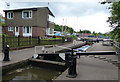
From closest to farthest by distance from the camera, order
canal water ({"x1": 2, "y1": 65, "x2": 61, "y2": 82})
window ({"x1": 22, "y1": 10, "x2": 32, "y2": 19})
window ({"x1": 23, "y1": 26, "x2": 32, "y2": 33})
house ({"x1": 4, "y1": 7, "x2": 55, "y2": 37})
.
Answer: canal water ({"x1": 2, "y1": 65, "x2": 61, "y2": 82}) → house ({"x1": 4, "y1": 7, "x2": 55, "y2": 37}) → window ({"x1": 22, "y1": 10, "x2": 32, "y2": 19}) → window ({"x1": 23, "y1": 26, "x2": 32, "y2": 33})

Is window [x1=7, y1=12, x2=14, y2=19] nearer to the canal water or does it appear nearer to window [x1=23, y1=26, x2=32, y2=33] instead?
window [x1=23, y1=26, x2=32, y2=33]

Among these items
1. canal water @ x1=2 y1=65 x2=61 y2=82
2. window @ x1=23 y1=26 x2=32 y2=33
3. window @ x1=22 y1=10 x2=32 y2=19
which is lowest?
canal water @ x1=2 y1=65 x2=61 y2=82

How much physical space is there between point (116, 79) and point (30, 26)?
21.0m

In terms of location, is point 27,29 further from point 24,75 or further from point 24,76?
point 24,76

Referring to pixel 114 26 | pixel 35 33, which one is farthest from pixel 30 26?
pixel 114 26

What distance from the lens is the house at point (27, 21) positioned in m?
24.0

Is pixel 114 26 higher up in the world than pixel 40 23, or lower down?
lower down

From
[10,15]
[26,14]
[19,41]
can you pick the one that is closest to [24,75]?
[19,41]

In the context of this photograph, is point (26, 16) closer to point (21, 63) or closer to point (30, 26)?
point (30, 26)

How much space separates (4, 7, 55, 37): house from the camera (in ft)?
78.9

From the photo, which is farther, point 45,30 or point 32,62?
point 45,30

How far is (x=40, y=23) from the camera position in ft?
82.2

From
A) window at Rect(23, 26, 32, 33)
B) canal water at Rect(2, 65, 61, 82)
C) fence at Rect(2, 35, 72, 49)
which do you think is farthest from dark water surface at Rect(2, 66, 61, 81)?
window at Rect(23, 26, 32, 33)

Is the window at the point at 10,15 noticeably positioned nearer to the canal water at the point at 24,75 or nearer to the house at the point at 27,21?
the house at the point at 27,21
